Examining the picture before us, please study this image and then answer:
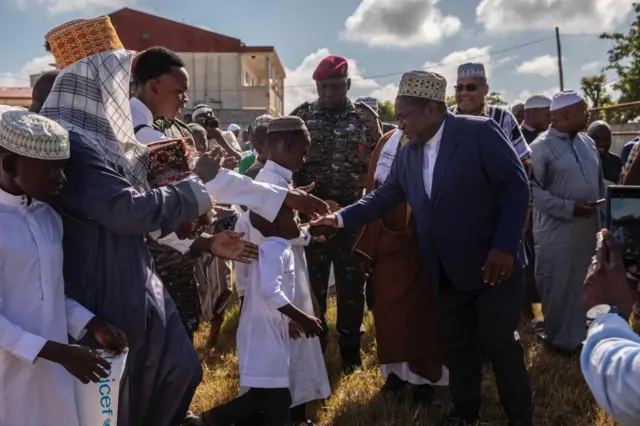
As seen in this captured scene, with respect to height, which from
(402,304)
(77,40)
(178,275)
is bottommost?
(402,304)

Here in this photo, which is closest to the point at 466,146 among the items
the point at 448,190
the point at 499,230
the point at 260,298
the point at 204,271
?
the point at 448,190

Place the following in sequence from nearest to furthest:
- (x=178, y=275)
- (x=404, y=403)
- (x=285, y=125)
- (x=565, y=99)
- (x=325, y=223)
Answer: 1. (x=285, y=125)
2. (x=178, y=275)
3. (x=325, y=223)
4. (x=404, y=403)
5. (x=565, y=99)

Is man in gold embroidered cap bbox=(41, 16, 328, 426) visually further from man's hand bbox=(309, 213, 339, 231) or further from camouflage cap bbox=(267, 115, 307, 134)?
man's hand bbox=(309, 213, 339, 231)

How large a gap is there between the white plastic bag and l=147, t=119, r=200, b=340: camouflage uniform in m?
1.11

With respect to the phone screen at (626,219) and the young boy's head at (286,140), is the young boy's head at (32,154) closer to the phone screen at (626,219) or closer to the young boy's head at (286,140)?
the young boy's head at (286,140)

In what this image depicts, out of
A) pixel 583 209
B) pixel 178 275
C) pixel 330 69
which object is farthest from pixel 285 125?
pixel 583 209

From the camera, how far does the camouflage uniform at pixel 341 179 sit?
14.9 ft

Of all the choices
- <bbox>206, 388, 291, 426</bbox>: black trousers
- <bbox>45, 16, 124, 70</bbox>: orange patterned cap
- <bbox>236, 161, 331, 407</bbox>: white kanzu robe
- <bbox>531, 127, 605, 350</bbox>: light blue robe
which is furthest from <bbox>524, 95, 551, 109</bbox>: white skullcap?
<bbox>45, 16, 124, 70</bbox>: orange patterned cap

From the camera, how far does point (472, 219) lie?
10.5 ft

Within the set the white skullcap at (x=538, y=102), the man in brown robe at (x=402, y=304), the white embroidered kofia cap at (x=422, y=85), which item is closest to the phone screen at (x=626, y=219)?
the white embroidered kofia cap at (x=422, y=85)

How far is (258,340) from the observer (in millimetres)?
3217

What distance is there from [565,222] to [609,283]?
131 inches

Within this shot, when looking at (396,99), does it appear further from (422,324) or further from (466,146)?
(422,324)

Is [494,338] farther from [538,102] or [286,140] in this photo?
[538,102]
